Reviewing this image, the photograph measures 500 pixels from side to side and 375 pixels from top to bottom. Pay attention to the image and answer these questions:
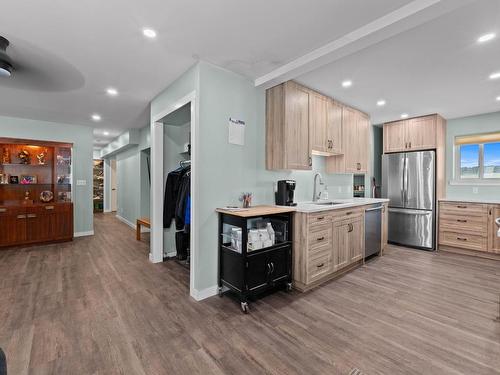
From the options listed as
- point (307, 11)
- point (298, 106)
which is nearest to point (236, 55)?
point (307, 11)

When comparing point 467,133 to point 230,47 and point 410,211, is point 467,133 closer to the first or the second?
point 410,211

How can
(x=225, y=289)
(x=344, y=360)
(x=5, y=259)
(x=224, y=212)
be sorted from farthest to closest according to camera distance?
(x=5, y=259) → (x=225, y=289) → (x=224, y=212) → (x=344, y=360)

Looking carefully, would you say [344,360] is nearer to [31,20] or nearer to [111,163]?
[31,20]

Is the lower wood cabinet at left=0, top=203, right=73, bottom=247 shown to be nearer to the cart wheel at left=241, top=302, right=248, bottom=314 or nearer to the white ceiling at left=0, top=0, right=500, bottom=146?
the white ceiling at left=0, top=0, right=500, bottom=146

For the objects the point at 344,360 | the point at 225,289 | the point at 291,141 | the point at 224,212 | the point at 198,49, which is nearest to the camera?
the point at 344,360

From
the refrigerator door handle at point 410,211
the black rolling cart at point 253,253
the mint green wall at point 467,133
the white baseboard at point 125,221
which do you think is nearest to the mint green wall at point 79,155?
the white baseboard at point 125,221

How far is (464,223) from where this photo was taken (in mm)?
4336

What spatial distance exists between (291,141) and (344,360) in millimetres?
2325

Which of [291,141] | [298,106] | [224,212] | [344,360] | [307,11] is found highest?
[307,11]

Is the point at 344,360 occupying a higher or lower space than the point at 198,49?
lower

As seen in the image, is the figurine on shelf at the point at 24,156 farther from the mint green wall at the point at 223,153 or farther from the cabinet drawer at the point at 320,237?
the cabinet drawer at the point at 320,237

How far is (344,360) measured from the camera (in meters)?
1.73

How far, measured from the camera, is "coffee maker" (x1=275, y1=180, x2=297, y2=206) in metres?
3.16

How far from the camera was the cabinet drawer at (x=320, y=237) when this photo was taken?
9.18 feet
